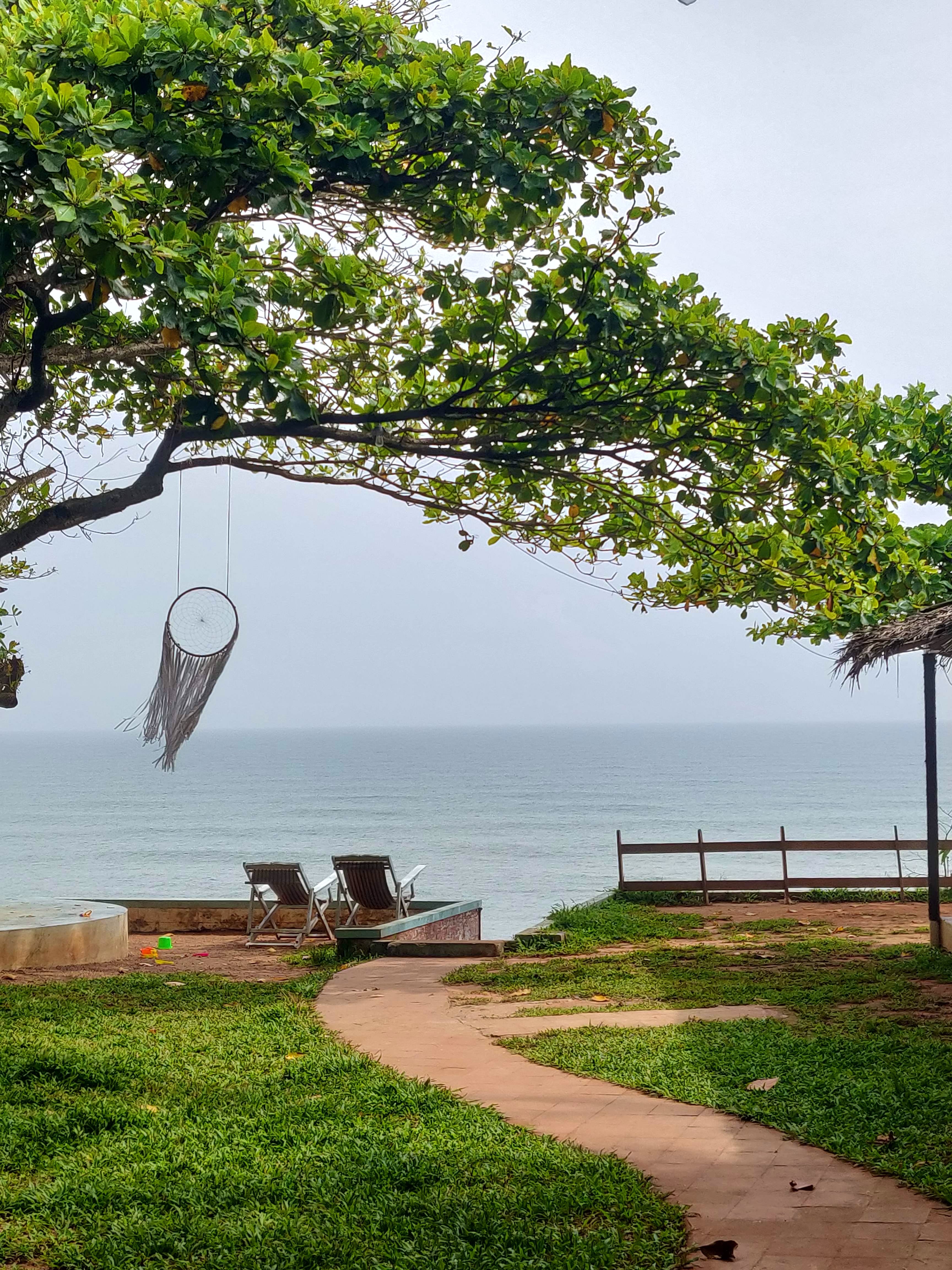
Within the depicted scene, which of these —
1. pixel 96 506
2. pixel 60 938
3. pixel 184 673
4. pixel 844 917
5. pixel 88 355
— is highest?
pixel 88 355

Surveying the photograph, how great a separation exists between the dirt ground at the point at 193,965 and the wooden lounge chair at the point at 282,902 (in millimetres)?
248

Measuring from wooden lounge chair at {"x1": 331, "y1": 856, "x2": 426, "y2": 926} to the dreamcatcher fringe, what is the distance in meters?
5.47

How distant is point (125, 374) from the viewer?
877cm

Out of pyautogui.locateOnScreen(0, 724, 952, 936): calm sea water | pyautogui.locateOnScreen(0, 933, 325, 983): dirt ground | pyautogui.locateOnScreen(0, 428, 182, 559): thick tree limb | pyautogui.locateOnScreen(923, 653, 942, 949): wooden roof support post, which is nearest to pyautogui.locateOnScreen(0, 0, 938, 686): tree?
pyautogui.locateOnScreen(0, 428, 182, 559): thick tree limb

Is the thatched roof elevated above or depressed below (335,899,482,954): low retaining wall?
above

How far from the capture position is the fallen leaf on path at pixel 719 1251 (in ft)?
13.0

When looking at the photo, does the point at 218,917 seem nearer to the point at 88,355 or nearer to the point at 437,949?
the point at 437,949

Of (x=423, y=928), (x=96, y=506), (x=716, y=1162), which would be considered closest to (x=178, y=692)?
(x=96, y=506)

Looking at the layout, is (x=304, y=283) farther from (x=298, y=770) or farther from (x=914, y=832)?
(x=298, y=770)

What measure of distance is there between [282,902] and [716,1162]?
9.89m

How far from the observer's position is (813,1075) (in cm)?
638

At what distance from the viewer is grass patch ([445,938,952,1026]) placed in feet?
29.3

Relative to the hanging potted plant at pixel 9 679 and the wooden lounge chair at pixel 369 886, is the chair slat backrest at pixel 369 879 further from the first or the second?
the hanging potted plant at pixel 9 679

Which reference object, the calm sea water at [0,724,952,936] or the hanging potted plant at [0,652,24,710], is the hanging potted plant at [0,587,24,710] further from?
Result: the calm sea water at [0,724,952,936]
